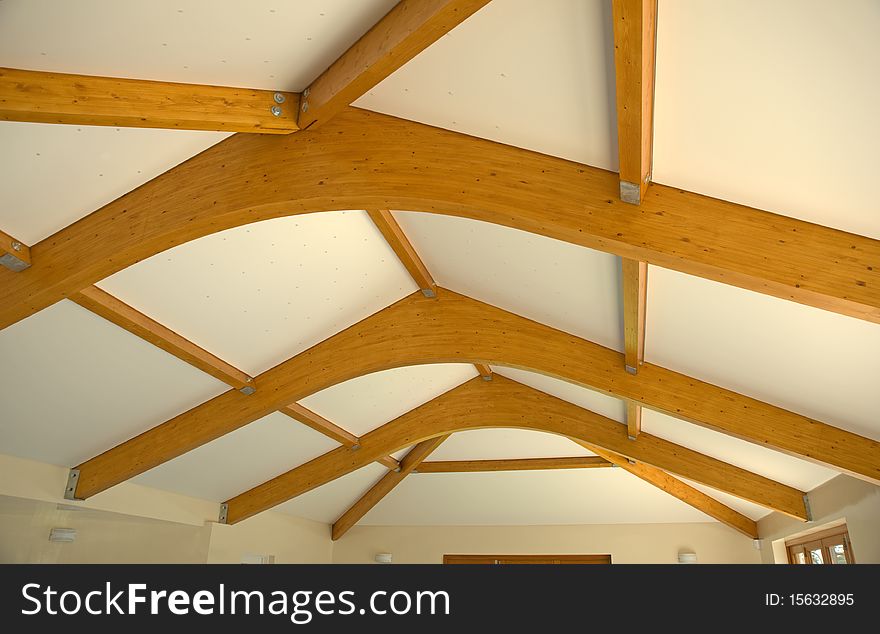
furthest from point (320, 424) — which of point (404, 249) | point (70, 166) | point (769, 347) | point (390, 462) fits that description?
point (769, 347)

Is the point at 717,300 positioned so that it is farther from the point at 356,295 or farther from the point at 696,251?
the point at 356,295

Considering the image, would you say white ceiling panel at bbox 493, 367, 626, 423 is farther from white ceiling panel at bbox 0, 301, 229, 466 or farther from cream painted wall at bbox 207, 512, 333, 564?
cream painted wall at bbox 207, 512, 333, 564

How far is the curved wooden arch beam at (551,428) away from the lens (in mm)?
6668

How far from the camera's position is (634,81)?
7.66 ft

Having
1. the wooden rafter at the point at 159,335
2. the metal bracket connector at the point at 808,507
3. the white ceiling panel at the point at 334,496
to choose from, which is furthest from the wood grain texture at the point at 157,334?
the metal bracket connector at the point at 808,507

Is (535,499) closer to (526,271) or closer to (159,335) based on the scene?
(526,271)

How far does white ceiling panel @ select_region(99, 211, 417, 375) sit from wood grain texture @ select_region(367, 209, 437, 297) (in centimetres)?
7

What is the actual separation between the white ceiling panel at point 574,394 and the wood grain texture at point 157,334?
2.54 metres

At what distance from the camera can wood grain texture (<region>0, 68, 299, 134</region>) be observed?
267 cm

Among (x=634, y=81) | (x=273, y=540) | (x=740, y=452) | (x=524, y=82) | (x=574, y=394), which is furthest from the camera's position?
(x=273, y=540)

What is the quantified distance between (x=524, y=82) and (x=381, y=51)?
574 mm

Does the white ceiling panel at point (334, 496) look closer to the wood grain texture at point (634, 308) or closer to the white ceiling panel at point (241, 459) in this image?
the white ceiling panel at point (241, 459)
